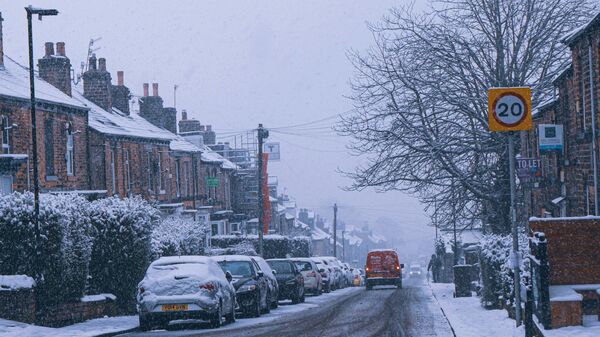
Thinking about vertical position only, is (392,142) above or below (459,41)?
below

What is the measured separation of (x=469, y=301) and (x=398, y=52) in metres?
7.50

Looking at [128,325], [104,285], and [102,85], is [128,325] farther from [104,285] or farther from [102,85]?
[102,85]

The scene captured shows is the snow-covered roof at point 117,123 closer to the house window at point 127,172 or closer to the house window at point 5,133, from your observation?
the house window at point 127,172

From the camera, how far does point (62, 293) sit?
20.9 m

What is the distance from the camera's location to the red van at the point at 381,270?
44.8 metres

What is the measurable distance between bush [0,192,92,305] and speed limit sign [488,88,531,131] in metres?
10.1

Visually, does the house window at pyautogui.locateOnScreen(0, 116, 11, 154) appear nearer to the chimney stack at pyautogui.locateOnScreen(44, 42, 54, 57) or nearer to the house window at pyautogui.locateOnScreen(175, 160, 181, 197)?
the chimney stack at pyautogui.locateOnScreen(44, 42, 54, 57)

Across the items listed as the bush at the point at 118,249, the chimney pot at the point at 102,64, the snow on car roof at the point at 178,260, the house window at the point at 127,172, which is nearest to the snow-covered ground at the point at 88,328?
the snow on car roof at the point at 178,260

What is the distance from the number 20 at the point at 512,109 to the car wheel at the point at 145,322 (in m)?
8.37

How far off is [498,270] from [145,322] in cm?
795

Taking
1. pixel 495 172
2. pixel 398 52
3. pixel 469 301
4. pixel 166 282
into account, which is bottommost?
pixel 469 301

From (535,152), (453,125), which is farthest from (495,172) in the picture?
(535,152)

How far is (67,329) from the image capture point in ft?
64.0

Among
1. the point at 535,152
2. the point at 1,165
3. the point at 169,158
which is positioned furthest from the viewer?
the point at 169,158
